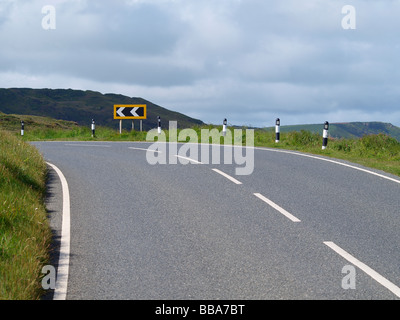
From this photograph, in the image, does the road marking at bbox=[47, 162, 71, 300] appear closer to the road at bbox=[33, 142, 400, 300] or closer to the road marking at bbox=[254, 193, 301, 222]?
the road at bbox=[33, 142, 400, 300]

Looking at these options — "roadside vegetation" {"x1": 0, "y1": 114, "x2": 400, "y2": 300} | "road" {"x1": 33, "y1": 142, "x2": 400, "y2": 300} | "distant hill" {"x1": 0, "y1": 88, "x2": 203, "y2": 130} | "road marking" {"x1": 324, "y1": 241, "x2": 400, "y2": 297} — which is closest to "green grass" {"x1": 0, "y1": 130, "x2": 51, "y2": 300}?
"roadside vegetation" {"x1": 0, "y1": 114, "x2": 400, "y2": 300}

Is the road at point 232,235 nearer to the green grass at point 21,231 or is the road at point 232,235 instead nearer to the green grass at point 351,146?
the green grass at point 21,231

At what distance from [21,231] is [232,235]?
293cm

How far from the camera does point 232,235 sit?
698cm

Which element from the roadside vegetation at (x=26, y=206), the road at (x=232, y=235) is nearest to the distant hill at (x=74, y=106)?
the roadside vegetation at (x=26, y=206)

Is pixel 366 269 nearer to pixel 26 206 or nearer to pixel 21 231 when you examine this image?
pixel 21 231

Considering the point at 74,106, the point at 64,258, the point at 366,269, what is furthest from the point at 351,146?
the point at 74,106

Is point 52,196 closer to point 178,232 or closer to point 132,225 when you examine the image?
point 132,225

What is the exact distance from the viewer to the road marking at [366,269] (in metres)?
5.07

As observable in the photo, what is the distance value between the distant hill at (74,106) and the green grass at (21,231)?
12005cm

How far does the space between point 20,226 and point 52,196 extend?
3461 mm

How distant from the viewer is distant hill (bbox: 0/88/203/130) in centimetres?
14100

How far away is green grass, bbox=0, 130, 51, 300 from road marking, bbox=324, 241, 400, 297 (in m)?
3.64
